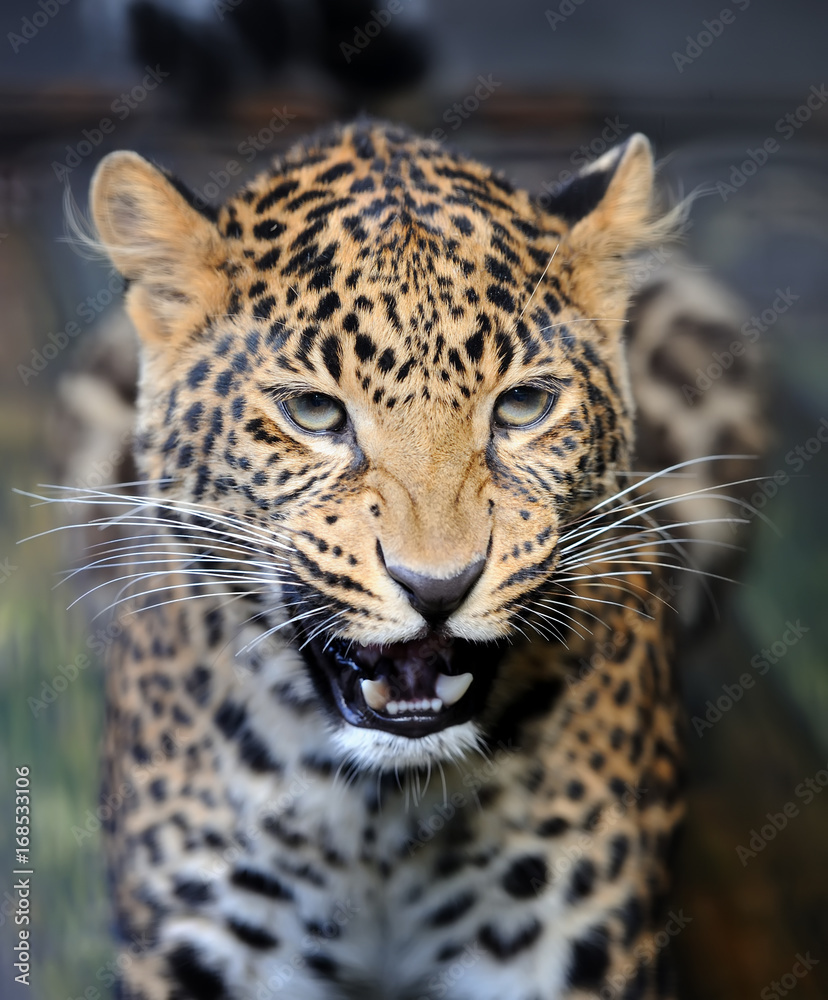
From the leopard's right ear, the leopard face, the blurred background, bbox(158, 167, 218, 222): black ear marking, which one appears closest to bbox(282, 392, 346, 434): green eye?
the leopard face

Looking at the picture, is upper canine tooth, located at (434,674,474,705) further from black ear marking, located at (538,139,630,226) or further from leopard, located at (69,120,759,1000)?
black ear marking, located at (538,139,630,226)

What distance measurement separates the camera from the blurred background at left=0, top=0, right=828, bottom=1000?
1915 millimetres

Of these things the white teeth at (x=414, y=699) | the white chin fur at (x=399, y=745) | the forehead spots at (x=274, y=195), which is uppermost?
the forehead spots at (x=274, y=195)

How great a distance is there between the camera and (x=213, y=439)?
4.71 feet

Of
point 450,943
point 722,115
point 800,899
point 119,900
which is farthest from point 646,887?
point 722,115

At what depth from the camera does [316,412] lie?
4.60 feet

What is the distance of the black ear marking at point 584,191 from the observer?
1.59 metres

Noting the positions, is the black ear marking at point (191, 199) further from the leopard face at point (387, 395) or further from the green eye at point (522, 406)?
the green eye at point (522, 406)

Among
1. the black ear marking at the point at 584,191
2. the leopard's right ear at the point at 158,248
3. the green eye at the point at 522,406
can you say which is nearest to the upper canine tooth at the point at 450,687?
the green eye at the point at 522,406

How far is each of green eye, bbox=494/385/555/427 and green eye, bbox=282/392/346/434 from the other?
226mm

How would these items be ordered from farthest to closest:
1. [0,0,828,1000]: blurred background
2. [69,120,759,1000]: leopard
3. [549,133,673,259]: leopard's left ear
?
[0,0,828,1000]: blurred background
[549,133,673,259]: leopard's left ear
[69,120,759,1000]: leopard

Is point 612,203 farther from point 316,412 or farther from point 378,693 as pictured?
point 378,693

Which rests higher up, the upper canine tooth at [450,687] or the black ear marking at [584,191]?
the black ear marking at [584,191]

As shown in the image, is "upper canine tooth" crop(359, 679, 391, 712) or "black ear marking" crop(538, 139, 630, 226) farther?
"black ear marking" crop(538, 139, 630, 226)
